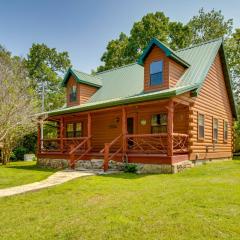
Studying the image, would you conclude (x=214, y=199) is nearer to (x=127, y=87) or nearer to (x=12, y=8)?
(x=127, y=87)

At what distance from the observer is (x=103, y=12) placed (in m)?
17.9

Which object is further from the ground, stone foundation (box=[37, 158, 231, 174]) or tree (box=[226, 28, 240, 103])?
tree (box=[226, 28, 240, 103])

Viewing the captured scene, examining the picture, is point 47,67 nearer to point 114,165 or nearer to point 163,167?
point 114,165

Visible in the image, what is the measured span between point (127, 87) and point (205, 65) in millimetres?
4925

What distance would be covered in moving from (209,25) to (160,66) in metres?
22.3

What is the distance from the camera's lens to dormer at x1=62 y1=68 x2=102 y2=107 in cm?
1897

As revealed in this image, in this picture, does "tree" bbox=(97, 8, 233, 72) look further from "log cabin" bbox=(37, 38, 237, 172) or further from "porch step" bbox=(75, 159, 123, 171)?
"porch step" bbox=(75, 159, 123, 171)

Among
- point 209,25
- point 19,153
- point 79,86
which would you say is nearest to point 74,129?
point 79,86

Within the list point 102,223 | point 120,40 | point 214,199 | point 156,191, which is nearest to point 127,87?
point 156,191

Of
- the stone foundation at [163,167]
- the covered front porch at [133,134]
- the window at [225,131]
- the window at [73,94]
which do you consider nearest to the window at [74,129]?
the covered front porch at [133,134]

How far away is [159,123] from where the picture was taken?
14.8m

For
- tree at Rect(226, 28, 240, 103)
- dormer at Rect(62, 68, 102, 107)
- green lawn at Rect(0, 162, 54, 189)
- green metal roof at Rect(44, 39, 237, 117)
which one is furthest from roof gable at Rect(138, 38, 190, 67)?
tree at Rect(226, 28, 240, 103)

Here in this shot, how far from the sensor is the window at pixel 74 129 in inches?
762

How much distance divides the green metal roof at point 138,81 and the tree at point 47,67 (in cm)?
1751
